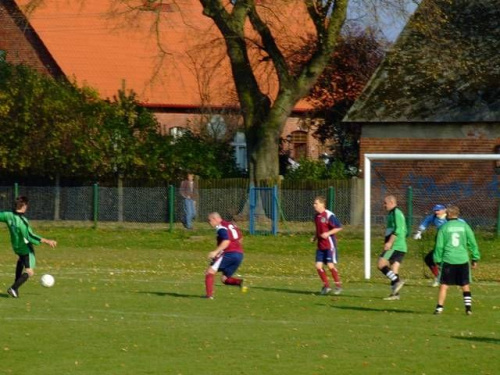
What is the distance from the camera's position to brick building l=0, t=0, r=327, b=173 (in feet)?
176

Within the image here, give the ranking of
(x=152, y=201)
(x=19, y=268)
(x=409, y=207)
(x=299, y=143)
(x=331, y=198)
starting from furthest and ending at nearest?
(x=299, y=143), (x=152, y=201), (x=331, y=198), (x=409, y=207), (x=19, y=268)

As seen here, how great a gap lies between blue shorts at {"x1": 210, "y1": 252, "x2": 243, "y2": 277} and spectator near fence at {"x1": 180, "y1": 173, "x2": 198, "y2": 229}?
18.8 meters

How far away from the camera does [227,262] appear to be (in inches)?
766

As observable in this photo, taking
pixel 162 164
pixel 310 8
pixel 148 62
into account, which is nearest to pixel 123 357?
pixel 310 8

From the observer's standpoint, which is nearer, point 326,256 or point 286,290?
point 326,256

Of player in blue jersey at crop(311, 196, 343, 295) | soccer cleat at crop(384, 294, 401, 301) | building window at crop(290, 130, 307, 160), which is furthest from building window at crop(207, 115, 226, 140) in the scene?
soccer cleat at crop(384, 294, 401, 301)

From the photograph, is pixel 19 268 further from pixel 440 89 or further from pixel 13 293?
pixel 440 89

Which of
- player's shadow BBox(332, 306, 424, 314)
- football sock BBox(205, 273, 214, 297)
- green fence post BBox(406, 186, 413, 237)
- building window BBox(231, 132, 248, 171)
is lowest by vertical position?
player's shadow BBox(332, 306, 424, 314)

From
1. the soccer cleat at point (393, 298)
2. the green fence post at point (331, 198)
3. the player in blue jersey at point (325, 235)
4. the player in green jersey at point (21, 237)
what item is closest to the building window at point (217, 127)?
the green fence post at point (331, 198)

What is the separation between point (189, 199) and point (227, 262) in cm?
1939

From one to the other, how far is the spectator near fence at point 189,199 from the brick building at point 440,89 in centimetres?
560

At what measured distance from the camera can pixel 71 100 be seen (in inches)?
1638

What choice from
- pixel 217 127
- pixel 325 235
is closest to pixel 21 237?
pixel 325 235

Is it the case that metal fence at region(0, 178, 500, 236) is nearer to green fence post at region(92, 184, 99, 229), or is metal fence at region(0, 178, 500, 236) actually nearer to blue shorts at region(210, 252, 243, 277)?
green fence post at region(92, 184, 99, 229)
